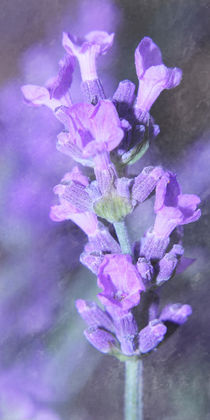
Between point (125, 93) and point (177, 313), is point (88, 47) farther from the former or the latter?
point (177, 313)

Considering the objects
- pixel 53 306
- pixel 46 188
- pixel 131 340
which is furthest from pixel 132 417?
pixel 46 188

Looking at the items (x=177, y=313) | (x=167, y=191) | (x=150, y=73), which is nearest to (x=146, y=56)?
(x=150, y=73)

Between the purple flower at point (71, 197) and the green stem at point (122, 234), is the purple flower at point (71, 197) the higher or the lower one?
the higher one

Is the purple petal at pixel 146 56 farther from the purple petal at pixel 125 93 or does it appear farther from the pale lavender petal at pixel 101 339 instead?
the pale lavender petal at pixel 101 339

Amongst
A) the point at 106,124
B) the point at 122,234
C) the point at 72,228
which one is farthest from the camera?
the point at 72,228

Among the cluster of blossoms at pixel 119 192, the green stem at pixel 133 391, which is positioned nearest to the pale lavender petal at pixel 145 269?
the cluster of blossoms at pixel 119 192
